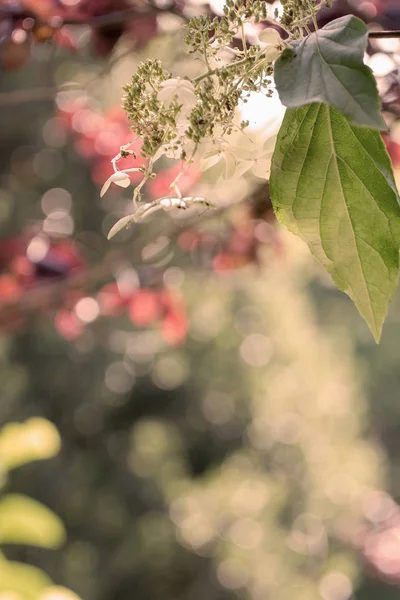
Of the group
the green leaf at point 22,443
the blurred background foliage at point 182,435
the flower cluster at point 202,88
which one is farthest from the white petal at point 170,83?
the blurred background foliage at point 182,435

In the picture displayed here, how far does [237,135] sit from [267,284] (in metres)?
3.23

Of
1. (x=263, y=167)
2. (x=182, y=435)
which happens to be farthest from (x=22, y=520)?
(x=182, y=435)

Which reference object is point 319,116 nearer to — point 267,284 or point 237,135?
point 237,135

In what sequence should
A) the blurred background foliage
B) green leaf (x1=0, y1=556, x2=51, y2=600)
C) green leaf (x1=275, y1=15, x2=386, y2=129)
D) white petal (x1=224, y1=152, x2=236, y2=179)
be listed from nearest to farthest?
green leaf (x1=275, y1=15, x2=386, y2=129), white petal (x1=224, y1=152, x2=236, y2=179), green leaf (x1=0, y1=556, x2=51, y2=600), the blurred background foliage

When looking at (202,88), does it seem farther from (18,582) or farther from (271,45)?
(18,582)

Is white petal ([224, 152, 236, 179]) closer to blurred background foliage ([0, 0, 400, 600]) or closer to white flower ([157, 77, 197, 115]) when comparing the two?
white flower ([157, 77, 197, 115])

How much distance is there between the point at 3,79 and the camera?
3512mm

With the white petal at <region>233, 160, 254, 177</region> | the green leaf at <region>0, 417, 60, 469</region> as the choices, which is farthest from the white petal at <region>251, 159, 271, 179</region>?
the green leaf at <region>0, 417, 60, 469</region>

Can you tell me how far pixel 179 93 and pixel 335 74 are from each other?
69 millimetres

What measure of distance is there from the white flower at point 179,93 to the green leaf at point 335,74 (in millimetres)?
44

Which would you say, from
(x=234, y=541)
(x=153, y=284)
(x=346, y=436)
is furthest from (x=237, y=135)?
(x=346, y=436)

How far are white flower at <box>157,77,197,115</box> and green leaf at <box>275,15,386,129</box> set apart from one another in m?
0.04

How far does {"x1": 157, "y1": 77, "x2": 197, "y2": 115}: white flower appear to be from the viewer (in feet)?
0.78

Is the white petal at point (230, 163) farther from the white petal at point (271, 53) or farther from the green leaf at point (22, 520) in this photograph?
the green leaf at point (22, 520)
